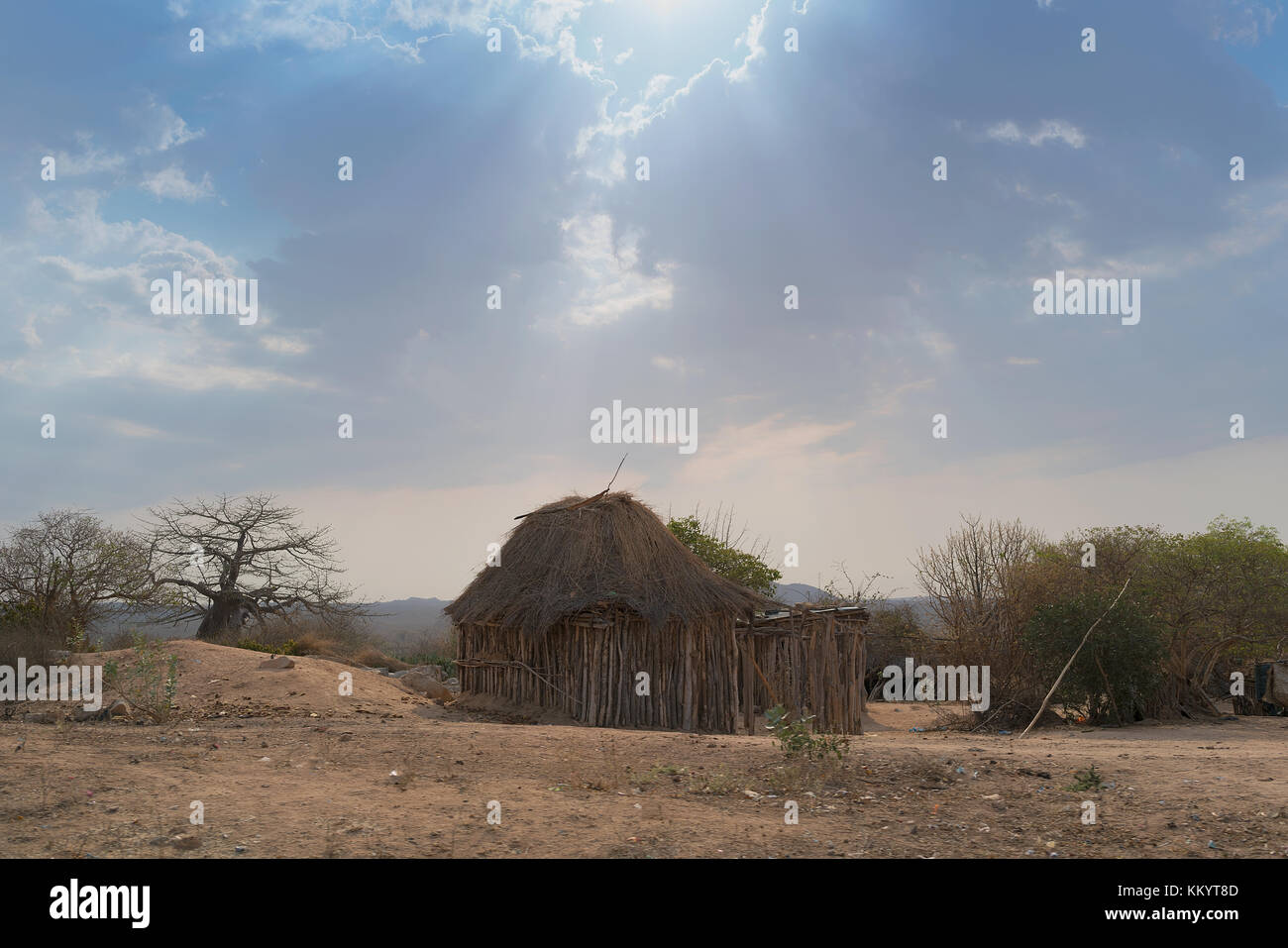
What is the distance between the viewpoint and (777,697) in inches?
543

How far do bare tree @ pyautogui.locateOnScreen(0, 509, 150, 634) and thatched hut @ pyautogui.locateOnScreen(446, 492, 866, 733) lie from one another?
1178 centimetres

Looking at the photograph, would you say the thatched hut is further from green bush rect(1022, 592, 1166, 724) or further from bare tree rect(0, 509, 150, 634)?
bare tree rect(0, 509, 150, 634)

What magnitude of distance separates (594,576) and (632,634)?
1127 mm

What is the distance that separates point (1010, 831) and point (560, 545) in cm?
1007

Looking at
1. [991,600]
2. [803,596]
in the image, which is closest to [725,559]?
[991,600]

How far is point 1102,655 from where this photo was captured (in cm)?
1466

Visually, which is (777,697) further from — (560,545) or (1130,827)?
(1130,827)

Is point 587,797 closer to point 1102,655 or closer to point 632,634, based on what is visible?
point 632,634

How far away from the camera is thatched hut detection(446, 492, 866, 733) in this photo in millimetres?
13578

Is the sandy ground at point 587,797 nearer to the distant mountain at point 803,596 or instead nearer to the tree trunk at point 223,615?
the distant mountain at point 803,596
